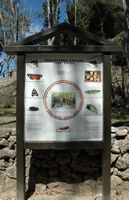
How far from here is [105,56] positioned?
21.9 ft

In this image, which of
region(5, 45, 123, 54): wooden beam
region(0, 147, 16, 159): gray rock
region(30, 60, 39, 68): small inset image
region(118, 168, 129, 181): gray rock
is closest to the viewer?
region(5, 45, 123, 54): wooden beam

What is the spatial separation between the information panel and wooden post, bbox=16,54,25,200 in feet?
0.22

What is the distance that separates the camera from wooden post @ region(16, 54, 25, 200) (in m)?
6.59

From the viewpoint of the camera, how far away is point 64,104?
6.62m

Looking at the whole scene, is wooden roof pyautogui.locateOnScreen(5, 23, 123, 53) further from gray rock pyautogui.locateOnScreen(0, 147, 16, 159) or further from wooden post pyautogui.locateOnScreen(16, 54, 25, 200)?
gray rock pyautogui.locateOnScreen(0, 147, 16, 159)

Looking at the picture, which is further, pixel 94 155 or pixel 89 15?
pixel 89 15

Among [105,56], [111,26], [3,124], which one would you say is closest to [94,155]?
[105,56]

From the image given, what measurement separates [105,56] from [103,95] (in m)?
0.55

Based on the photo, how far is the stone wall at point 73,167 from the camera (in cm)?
724

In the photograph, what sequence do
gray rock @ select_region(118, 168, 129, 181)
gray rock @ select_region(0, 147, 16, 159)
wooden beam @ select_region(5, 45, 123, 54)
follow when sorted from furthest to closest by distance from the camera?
gray rock @ select_region(0, 147, 16, 159), gray rock @ select_region(118, 168, 129, 181), wooden beam @ select_region(5, 45, 123, 54)

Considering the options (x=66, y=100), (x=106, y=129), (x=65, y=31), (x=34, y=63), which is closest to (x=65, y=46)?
(x=65, y=31)

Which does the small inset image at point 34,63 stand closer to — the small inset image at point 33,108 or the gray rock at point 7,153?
the small inset image at point 33,108

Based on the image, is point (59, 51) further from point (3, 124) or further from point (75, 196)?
point (3, 124)

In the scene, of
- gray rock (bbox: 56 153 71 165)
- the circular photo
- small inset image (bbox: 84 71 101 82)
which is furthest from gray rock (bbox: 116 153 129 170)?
small inset image (bbox: 84 71 101 82)
